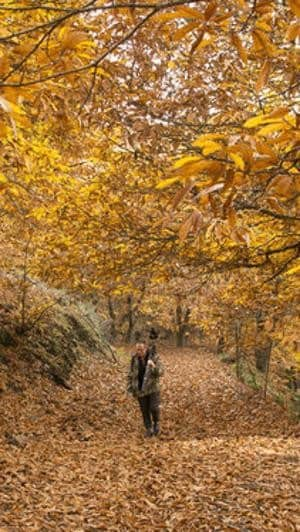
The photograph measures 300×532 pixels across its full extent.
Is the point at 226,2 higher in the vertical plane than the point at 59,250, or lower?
higher

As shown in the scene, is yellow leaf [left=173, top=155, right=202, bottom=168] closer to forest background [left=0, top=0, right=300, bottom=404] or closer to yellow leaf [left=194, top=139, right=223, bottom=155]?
yellow leaf [left=194, top=139, right=223, bottom=155]

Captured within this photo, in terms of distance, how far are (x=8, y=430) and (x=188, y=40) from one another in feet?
21.4

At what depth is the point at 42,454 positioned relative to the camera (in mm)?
7254

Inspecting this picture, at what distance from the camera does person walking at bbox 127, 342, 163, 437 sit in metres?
9.20

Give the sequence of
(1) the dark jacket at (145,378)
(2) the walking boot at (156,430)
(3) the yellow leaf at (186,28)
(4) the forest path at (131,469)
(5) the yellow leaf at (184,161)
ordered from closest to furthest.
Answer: (5) the yellow leaf at (184,161)
(3) the yellow leaf at (186,28)
(4) the forest path at (131,469)
(1) the dark jacket at (145,378)
(2) the walking boot at (156,430)

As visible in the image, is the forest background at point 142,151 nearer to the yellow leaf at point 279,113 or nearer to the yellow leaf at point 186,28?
the yellow leaf at point 186,28

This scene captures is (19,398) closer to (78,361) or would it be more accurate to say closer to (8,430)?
(8,430)

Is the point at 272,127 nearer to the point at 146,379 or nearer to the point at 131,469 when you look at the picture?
the point at 131,469

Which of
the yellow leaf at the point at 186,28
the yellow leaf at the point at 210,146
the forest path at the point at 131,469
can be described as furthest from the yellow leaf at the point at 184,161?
the forest path at the point at 131,469

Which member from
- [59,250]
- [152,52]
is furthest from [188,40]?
[59,250]

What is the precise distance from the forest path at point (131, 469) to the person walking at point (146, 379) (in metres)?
0.60

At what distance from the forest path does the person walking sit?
0.60m

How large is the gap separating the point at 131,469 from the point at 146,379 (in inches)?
101

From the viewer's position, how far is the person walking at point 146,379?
9195mm
